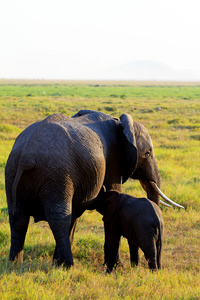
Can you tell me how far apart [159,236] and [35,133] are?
5.71 feet

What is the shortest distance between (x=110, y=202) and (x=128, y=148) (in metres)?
0.67

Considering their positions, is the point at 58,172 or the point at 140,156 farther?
the point at 140,156

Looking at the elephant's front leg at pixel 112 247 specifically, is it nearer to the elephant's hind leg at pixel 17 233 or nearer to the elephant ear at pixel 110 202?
the elephant ear at pixel 110 202

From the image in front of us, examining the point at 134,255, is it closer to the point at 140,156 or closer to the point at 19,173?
the point at 140,156

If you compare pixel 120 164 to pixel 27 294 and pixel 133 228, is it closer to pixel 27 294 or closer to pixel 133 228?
pixel 133 228

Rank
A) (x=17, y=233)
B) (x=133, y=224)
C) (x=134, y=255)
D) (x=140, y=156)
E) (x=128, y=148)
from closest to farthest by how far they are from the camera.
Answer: (x=17, y=233) < (x=133, y=224) < (x=128, y=148) < (x=134, y=255) < (x=140, y=156)

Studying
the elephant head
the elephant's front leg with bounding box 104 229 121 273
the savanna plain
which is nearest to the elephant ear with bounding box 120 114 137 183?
the elephant head

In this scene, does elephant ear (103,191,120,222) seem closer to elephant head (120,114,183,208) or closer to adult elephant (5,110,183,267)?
adult elephant (5,110,183,267)

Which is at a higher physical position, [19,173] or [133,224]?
[19,173]

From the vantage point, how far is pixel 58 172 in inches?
151

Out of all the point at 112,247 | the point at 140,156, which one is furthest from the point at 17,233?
the point at 140,156

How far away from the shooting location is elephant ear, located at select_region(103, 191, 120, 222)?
4.52 m

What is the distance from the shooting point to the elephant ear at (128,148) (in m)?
4.66

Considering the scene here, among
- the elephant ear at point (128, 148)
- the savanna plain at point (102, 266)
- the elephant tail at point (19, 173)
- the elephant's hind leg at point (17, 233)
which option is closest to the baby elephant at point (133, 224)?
the savanna plain at point (102, 266)
